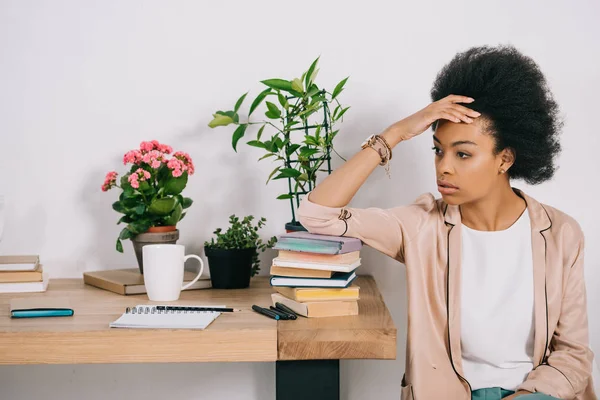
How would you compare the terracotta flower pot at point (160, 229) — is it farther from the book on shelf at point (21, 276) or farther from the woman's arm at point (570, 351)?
the woman's arm at point (570, 351)

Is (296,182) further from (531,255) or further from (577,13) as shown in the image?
(577,13)

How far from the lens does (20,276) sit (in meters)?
1.77

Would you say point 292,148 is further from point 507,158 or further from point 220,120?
point 507,158

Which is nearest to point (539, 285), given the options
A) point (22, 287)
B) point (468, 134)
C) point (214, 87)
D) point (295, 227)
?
point (468, 134)

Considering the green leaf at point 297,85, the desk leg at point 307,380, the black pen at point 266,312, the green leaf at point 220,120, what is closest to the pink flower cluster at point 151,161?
the green leaf at point 220,120

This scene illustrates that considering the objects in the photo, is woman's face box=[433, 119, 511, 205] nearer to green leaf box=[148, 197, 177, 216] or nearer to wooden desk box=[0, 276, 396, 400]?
wooden desk box=[0, 276, 396, 400]

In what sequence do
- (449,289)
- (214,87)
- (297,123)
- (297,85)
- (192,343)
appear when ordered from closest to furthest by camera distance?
(192,343) → (449,289) → (297,85) → (297,123) → (214,87)

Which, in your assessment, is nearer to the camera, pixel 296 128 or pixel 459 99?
pixel 459 99

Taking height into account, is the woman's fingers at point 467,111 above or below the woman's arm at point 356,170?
above

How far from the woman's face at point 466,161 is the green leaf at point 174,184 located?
664mm

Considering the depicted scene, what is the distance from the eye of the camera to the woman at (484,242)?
60.5 inches

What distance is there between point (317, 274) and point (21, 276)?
763 millimetres

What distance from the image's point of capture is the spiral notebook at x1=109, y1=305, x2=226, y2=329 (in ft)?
4.52

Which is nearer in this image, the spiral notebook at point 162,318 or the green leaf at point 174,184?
the spiral notebook at point 162,318
